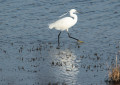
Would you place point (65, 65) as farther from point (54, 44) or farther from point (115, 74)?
point (54, 44)

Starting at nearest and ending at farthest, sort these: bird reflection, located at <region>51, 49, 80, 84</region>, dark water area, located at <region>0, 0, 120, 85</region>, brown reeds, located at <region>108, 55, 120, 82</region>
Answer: brown reeds, located at <region>108, 55, 120, 82</region>, bird reflection, located at <region>51, 49, 80, 84</region>, dark water area, located at <region>0, 0, 120, 85</region>

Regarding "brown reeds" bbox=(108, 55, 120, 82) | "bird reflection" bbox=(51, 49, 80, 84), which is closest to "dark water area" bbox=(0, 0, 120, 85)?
"bird reflection" bbox=(51, 49, 80, 84)

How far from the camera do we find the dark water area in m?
8.12

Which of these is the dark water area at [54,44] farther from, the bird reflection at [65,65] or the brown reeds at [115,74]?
the brown reeds at [115,74]

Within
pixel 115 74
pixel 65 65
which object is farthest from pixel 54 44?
pixel 115 74

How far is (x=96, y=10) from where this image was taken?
1614cm

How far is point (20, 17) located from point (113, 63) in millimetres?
7625

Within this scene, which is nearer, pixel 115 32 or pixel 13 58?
pixel 13 58

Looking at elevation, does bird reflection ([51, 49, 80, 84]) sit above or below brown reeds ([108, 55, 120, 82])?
below

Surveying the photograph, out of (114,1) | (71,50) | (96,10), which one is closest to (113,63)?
(71,50)

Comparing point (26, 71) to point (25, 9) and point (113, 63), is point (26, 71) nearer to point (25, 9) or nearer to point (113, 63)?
point (113, 63)

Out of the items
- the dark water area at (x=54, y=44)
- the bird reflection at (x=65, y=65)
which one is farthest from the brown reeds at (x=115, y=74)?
the bird reflection at (x=65, y=65)

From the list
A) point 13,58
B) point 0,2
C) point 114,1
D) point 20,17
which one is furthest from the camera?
point 0,2

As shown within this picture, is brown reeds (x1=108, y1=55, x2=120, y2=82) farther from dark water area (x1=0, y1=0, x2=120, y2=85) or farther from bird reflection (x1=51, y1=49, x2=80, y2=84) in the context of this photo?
bird reflection (x1=51, y1=49, x2=80, y2=84)
